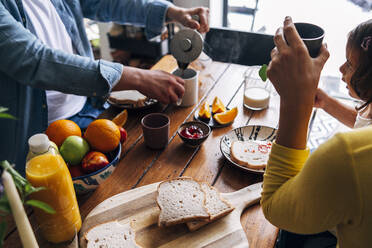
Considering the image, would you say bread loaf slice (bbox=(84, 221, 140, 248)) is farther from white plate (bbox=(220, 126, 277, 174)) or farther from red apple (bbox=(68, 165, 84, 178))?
white plate (bbox=(220, 126, 277, 174))

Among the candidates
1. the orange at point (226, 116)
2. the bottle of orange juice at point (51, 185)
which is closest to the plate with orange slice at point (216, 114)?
the orange at point (226, 116)

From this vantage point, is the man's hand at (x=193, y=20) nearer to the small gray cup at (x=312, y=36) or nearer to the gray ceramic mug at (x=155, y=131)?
the gray ceramic mug at (x=155, y=131)

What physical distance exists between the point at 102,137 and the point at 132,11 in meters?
1.01

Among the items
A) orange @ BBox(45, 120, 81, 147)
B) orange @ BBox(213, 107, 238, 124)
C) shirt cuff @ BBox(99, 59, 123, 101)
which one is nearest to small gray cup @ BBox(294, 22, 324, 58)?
orange @ BBox(213, 107, 238, 124)

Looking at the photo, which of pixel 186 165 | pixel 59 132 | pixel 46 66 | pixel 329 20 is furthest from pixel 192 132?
pixel 329 20

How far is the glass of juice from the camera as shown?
4.79 feet

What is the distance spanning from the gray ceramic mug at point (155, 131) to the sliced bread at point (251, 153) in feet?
0.86

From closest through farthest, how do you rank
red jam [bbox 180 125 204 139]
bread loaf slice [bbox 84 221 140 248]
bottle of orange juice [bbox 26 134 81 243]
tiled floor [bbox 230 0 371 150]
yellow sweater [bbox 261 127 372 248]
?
yellow sweater [bbox 261 127 372 248] < bottle of orange juice [bbox 26 134 81 243] < bread loaf slice [bbox 84 221 140 248] < red jam [bbox 180 125 204 139] < tiled floor [bbox 230 0 371 150]

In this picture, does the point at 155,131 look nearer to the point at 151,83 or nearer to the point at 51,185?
the point at 151,83

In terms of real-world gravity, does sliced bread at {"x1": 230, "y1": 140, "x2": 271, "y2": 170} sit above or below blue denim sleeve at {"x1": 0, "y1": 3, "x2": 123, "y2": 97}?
below

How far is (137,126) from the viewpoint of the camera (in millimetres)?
1388

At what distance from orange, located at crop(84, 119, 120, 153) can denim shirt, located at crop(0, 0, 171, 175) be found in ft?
0.63

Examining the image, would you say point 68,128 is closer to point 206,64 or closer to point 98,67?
point 98,67

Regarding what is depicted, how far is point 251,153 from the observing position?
116 centimetres
